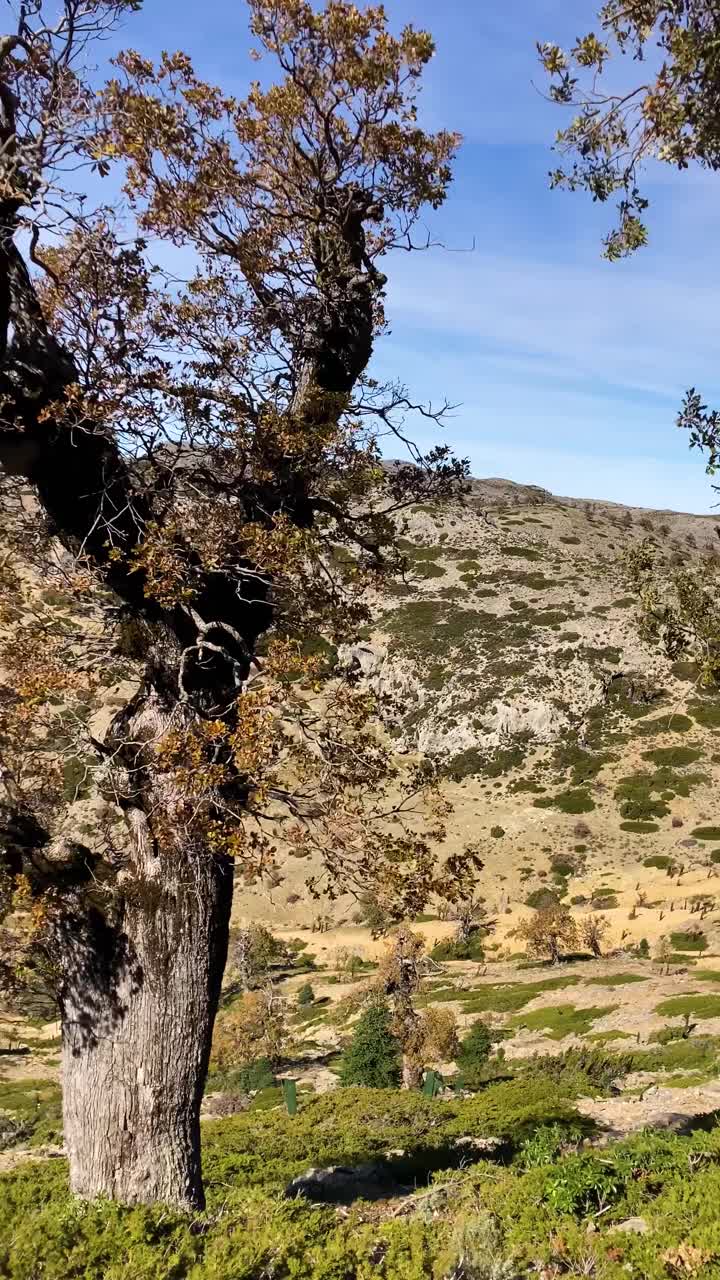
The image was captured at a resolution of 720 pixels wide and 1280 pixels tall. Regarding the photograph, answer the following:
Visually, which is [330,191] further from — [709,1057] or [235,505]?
[709,1057]

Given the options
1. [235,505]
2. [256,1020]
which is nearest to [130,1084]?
[235,505]

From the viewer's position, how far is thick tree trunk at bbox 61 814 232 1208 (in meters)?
6.68

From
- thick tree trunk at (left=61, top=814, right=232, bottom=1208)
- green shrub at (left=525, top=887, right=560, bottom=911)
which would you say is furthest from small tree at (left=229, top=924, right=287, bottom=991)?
thick tree trunk at (left=61, top=814, right=232, bottom=1208)

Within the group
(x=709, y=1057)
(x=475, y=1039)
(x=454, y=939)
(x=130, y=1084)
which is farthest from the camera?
(x=454, y=939)

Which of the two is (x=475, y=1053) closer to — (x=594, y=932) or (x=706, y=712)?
(x=594, y=932)

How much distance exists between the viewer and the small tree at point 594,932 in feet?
106

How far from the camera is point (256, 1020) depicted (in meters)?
25.5

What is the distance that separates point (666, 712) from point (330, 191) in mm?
52338

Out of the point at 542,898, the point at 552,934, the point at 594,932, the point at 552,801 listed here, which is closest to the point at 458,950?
the point at 552,934

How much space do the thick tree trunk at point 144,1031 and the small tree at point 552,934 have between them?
2646cm

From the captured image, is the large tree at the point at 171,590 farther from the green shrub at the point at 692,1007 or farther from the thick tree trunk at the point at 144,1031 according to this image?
the green shrub at the point at 692,1007

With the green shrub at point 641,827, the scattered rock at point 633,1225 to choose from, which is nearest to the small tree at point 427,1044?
the scattered rock at point 633,1225

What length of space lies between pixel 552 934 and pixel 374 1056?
40.4ft

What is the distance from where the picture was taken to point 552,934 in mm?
30969
